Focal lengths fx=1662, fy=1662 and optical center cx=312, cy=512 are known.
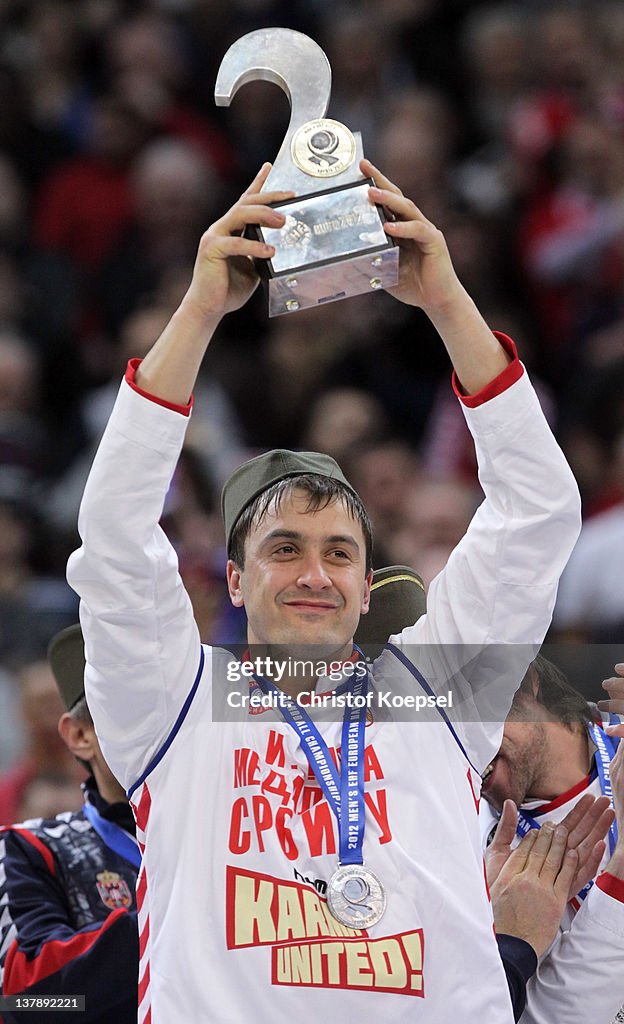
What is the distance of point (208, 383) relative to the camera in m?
6.62

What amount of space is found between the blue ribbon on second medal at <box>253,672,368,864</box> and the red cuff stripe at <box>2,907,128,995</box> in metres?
0.64

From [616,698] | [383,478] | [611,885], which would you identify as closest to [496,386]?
[616,698]

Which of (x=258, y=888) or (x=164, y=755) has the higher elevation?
(x=164, y=755)

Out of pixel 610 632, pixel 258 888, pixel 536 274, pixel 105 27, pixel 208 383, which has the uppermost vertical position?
pixel 105 27

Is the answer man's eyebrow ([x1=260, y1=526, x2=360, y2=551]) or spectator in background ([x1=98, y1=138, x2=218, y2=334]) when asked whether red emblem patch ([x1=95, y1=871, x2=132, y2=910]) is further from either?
spectator in background ([x1=98, y1=138, x2=218, y2=334])

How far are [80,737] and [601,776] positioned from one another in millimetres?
1176

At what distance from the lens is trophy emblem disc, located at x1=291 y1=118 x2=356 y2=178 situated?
2881 mm

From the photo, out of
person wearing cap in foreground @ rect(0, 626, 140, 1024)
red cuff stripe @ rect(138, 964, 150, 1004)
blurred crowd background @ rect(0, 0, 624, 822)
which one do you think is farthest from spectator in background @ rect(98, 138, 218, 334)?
red cuff stripe @ rect(138, 964, 150, 1004)

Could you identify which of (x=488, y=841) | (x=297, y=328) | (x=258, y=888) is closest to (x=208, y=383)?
(x=297, y=328)

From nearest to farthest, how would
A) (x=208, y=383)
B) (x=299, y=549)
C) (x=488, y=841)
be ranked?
(x=299, y=549) < (x=488, y=841) < (x=208, y=383)

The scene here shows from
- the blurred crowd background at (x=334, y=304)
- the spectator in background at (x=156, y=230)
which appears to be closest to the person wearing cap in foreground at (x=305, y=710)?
the blurred crowd background at (x=334, y=304)

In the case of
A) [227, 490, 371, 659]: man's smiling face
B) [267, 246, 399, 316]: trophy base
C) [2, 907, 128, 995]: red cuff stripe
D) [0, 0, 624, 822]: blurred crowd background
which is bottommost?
[2, 907, 128, 995]: red cuff stripe

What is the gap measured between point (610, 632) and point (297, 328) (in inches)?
98.5

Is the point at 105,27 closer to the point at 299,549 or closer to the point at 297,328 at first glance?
the point at 297,328
